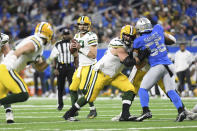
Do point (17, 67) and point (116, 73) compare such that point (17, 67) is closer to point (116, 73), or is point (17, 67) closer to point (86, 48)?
point (116, 73)

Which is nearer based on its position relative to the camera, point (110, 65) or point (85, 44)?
point (110, 65)

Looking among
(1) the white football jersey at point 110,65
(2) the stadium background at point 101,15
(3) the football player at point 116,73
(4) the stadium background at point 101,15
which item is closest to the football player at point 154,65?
(3) the football player at point 116,73

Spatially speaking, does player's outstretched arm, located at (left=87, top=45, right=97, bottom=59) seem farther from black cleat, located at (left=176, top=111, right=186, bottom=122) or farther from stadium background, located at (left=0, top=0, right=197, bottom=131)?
stadium background, located at (left=0, top=0, right=197, bottom=131)

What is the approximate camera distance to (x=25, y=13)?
2433 centimetres

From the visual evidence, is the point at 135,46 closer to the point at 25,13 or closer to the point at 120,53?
the point at 120,53

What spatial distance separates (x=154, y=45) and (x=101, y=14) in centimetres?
1455

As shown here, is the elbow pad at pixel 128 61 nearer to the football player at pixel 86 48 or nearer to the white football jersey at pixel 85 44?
the football player at pixel 86 48

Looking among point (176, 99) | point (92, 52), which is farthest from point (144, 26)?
point (92, 52)

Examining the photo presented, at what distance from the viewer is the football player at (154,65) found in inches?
322

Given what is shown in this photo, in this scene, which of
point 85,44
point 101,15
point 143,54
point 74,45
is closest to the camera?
point 143,54

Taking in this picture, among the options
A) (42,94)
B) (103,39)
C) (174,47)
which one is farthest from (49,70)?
(174,47)

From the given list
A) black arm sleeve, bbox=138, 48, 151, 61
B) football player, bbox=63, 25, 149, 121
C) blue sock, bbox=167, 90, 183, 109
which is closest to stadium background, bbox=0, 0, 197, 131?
football player, bbox=63, 25, 149, 121

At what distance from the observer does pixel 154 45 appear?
8.23 metres

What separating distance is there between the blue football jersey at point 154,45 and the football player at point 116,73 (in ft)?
0.36
